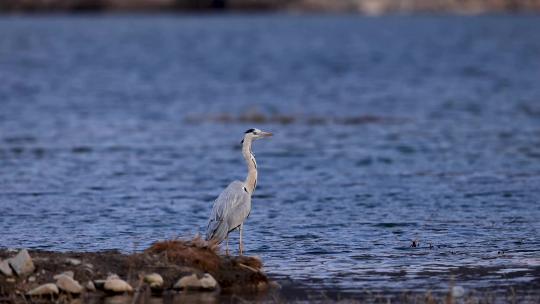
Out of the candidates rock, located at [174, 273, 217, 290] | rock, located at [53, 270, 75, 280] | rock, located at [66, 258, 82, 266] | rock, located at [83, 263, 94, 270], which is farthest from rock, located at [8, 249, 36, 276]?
rock, located at [174, 273, 217, 290]

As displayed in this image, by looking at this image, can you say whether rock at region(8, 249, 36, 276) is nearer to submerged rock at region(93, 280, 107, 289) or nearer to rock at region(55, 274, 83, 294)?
rock at region(55, 274, 83, 294)

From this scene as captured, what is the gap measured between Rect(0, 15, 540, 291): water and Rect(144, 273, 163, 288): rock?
1671 millimetres

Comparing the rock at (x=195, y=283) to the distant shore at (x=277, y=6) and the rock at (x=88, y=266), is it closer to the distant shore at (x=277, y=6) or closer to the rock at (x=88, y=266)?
the rock at (x=88, y=266)

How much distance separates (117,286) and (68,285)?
492 millimetres

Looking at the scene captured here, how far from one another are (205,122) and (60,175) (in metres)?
10.7

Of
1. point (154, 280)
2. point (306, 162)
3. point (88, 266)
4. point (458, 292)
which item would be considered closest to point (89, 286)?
point (88, 266)

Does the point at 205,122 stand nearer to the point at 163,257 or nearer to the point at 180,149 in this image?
the point at 180,149

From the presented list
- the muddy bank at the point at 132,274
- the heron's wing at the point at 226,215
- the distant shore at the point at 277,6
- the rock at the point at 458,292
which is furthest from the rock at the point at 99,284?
the distant shore at the point at 277,6

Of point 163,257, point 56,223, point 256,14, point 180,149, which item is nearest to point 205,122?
point 180,149

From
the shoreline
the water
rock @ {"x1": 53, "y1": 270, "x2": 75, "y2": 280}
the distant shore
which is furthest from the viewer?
the distant shore

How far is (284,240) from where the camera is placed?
1686cm

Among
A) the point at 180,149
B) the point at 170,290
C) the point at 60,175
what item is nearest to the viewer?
the point at 170,290

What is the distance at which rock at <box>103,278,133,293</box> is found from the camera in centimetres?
1284

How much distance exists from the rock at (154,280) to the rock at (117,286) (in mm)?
250
